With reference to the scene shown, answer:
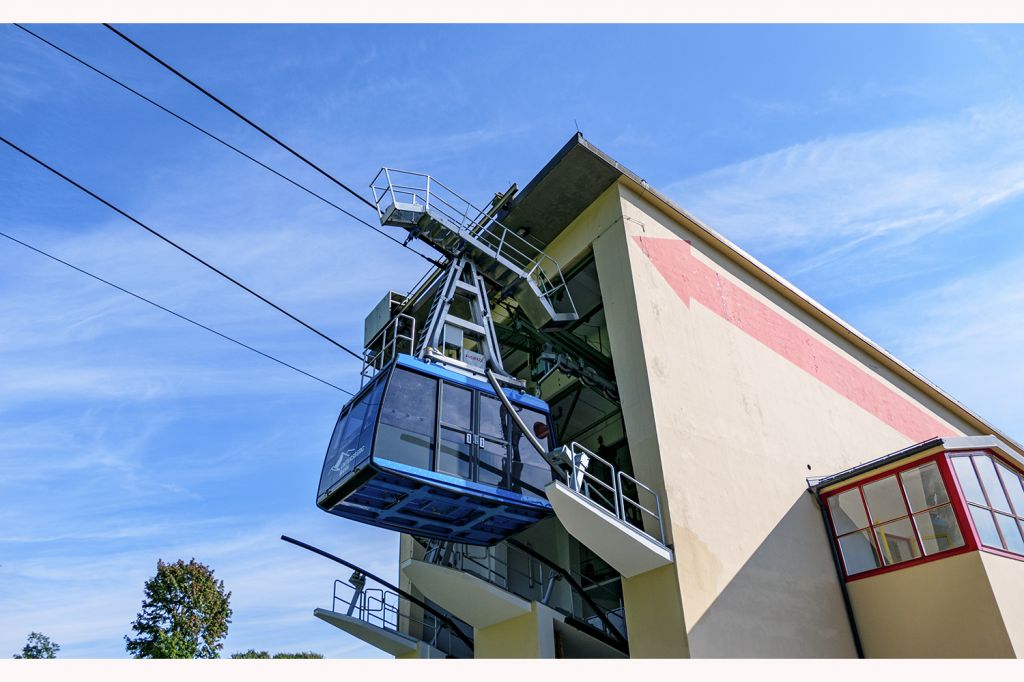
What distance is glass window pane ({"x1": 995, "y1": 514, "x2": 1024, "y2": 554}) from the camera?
42.1 ft

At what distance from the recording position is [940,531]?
13.2 m

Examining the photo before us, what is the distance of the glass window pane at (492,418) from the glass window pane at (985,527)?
827cm

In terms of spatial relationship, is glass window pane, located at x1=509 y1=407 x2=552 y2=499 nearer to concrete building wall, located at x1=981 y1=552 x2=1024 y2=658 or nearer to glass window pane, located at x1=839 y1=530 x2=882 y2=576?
glass window pane, located at x1=839 y1=530 x2=882 y2=576

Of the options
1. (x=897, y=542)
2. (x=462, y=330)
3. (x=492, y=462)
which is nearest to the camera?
(x=492, y=462)

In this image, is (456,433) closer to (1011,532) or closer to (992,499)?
(992,499)

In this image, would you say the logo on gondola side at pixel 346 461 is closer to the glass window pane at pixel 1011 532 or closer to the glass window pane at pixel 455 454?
the glass window pane at pixel 455 454

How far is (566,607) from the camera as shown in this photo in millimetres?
16078

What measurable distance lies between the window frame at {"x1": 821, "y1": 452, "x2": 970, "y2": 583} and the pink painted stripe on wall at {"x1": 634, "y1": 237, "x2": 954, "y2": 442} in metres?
4.22

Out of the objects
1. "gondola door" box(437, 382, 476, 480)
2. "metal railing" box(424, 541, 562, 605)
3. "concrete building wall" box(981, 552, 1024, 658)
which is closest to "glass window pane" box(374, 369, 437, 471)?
"gondola door" box(437, 382, 476, 480)

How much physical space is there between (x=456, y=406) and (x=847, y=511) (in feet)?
27.9

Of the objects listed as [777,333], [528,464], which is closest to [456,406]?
[528,464]

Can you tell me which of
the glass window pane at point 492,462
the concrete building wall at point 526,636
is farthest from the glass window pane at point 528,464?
the concrete building wall at point 526,636

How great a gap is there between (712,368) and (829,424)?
4.41 meters

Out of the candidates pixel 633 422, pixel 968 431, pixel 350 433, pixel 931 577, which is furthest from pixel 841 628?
pixel 968 431
